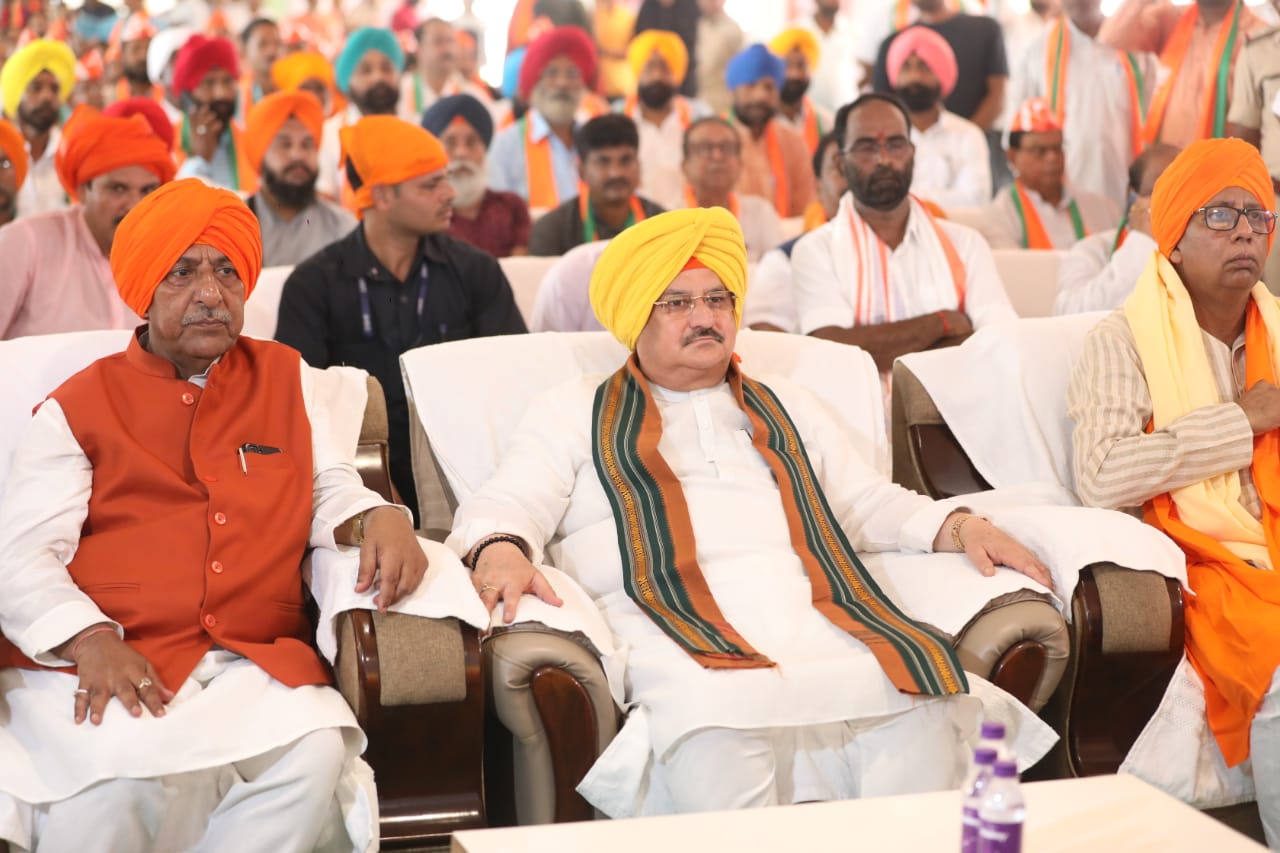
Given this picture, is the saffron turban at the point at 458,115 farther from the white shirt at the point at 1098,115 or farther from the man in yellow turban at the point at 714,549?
the man in yellow turban at the point at 714,549

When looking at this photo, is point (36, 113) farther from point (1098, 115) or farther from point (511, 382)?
point (511, 382)

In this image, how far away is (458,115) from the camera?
6.55 metres

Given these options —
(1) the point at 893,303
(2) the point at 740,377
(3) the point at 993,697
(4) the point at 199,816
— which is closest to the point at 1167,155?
(1) the point at 893,303

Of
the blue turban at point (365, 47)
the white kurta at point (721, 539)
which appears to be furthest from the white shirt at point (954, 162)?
the white kurta at point (721, 539)

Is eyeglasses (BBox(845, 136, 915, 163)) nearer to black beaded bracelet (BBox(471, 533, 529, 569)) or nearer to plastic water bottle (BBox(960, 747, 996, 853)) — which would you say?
black beaded bracelet (BBox(471, 533, 529, 569))

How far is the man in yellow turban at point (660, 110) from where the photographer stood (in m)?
7.77

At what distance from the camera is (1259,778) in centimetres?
270

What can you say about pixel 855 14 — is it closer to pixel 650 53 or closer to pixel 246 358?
pixel 650 53

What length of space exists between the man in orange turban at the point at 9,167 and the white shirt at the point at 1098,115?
4.73 meters

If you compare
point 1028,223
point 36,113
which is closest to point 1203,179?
point 1028,223

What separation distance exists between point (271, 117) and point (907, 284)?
2513 mm

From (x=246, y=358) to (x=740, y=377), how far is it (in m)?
0.97

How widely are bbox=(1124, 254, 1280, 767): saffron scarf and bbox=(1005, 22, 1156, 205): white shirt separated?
4408 mm

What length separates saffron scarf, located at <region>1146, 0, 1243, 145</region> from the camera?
6.34 m
